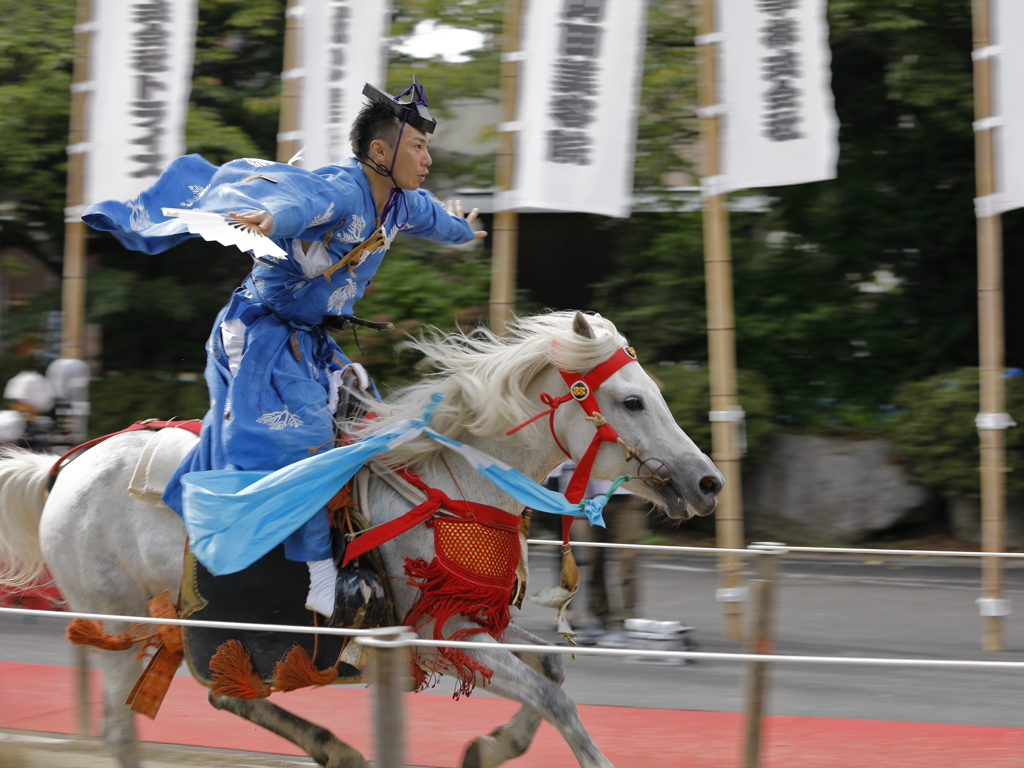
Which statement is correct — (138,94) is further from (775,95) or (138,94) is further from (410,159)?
(410,159)

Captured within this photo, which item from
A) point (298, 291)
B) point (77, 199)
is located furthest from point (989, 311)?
point (77, 199)

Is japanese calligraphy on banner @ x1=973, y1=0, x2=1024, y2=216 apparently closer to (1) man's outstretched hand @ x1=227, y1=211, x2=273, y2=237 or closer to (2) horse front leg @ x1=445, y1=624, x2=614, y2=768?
(2) horse front leg @ x1=445, y1=624, x2=614, y2=768

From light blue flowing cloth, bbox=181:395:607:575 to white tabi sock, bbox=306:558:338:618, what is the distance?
0.14 m

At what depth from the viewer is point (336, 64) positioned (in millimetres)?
6789

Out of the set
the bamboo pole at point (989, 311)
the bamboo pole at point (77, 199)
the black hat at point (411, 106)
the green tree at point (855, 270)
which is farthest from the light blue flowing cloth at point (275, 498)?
the green tree at point (855, 270)

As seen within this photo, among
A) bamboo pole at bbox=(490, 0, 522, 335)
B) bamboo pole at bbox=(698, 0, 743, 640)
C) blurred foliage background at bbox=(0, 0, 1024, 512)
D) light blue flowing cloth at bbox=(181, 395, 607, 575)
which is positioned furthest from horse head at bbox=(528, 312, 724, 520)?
blurred foliage background at bbox=(0, 0, 1024, 512)

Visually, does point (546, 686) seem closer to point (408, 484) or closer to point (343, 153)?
point (408, 484)

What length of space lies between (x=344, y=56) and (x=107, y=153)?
1713mm

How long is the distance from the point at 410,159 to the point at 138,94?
474cm

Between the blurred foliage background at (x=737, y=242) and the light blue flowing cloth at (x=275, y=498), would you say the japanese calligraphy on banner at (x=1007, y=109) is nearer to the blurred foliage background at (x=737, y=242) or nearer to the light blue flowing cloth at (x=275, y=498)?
the blurred foliage background at (x=737, y=242)

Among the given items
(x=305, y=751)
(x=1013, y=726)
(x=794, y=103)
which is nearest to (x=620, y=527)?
(x=794, y=103)

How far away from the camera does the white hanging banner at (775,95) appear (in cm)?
566

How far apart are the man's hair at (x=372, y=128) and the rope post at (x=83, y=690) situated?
1640 mm

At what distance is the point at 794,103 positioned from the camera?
5699 mm
